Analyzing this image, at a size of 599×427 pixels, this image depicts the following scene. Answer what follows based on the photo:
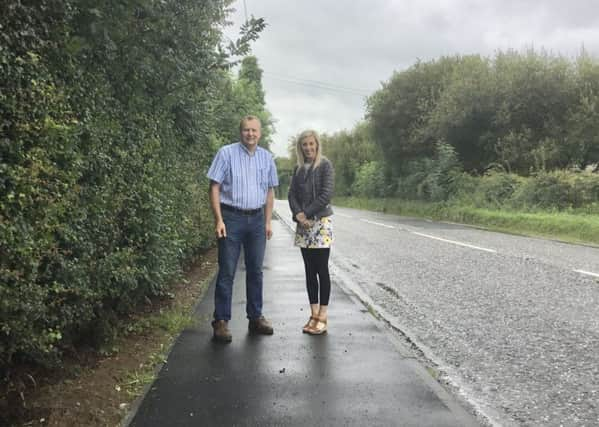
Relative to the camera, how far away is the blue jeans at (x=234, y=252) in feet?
17.4

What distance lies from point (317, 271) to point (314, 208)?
67cm

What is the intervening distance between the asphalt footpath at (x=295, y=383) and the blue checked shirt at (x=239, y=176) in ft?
4.18

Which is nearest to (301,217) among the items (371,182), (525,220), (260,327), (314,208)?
(314,208)

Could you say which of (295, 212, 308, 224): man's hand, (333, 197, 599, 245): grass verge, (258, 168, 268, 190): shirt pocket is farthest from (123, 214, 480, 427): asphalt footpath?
(333, 197, 599, 245): grass verge

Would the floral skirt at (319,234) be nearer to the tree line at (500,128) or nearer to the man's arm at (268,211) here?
the man's arm at (268,211)

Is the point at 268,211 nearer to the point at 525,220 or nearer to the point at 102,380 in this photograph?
the point at 102,380

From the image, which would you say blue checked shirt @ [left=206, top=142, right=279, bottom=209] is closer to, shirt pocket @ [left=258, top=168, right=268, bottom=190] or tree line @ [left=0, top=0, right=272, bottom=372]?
shirt pocket @ [left=258, top=168, right=268, bottom=190]

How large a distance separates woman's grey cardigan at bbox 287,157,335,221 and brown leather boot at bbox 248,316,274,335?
40.5 inches

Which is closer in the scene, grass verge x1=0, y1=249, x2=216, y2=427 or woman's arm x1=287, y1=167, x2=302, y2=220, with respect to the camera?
grass verge x1=0, y1=249, x2=216, y2=427

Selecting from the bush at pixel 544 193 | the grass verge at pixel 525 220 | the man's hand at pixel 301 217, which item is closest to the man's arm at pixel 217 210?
the man's hand at pixel 301 217

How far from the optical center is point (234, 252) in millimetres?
5355

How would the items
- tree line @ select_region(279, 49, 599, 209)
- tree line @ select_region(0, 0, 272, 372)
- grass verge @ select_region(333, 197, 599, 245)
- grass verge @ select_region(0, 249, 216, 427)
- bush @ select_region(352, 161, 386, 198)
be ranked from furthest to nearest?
bush @ select_region(352, 161, 386, 198) < tree line @ select_region(279, 49, 599, 209) < grass verge @ select_region(333, 197, 599, 245) < grass verge @ select_region(0, 249, 216, 427) < tree line @ select_region(0, 0, 272, 372)

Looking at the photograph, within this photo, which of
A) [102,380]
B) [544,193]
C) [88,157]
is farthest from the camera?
[544,193]

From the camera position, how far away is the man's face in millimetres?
5297
